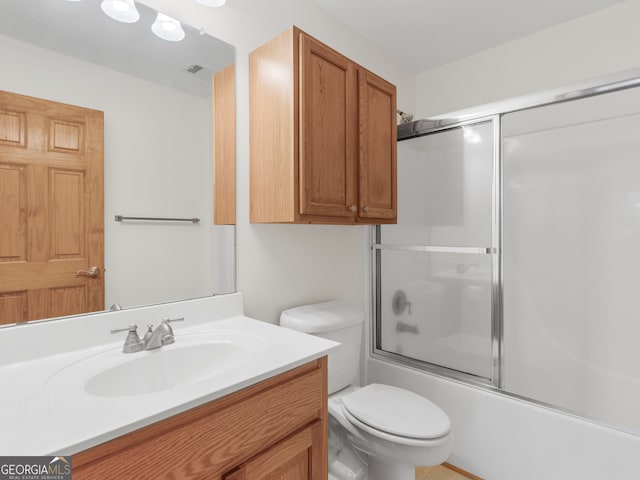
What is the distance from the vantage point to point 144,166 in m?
1.20

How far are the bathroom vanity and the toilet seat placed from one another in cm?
30

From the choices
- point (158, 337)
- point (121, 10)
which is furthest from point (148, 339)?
point (121, 10)

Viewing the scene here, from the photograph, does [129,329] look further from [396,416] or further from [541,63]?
[541,63]

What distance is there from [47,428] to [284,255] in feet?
3.70

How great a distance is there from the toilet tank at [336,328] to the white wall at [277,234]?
0.40ft

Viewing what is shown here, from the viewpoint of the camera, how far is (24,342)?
949 mm

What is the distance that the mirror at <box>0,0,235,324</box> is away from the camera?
100 centimetres

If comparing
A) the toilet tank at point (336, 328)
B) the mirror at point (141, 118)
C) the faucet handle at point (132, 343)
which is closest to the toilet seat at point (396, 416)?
the toilet tank at point (336, 328)

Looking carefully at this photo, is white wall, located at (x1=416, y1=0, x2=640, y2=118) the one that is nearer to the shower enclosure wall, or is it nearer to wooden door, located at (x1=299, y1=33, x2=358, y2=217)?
the shower enclosure wall

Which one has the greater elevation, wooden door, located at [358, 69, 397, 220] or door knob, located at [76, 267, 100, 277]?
wooden door, located at [358, 69, 397, 220]

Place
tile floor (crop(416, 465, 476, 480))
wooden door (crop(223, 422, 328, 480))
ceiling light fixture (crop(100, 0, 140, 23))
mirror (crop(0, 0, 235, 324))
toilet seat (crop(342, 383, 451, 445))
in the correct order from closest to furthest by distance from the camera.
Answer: wooden door (crop(223, 422, 328, 480))
mirror (crop(0, 0, 235, 324))
ceiling light fixture (crop(100, 0, 140, 23))
toilet seat (crop(342, 383, 451, 445))
tile floor (crop(416, 465, 476, 480))

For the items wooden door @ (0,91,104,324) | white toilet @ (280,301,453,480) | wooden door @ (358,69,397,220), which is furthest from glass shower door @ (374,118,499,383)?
wooden door @ (0,91,104,324)

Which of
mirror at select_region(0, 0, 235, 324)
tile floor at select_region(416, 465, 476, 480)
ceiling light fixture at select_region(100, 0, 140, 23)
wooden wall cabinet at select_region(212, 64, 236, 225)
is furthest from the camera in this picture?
tile floor at select_region(416, 465, 476, 480)

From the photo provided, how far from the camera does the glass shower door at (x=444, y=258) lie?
1.81 metres
